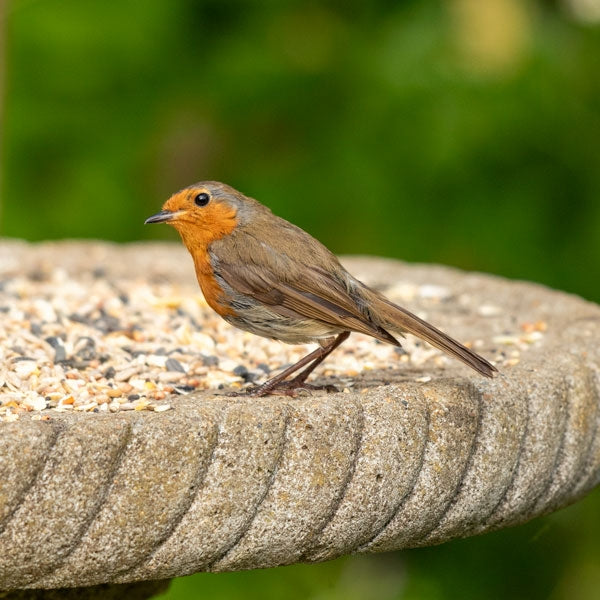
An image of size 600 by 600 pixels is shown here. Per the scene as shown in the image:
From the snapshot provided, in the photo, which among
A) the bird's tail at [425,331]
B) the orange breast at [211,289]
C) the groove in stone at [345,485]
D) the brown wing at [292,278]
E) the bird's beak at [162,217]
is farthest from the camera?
the bird's beak at [162,217]

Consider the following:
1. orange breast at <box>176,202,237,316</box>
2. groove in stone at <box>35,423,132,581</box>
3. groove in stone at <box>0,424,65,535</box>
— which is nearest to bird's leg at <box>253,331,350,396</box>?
orange breast at <box>176,202,237,316</box>

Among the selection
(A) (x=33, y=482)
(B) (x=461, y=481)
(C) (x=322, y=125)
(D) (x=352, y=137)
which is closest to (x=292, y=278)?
(B) (x=461, y=481)

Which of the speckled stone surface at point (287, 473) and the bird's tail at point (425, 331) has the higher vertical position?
the bird's tail at point (425, 331)

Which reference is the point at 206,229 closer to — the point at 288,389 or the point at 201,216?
the point at 201,216

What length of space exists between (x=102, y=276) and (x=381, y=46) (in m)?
2.10

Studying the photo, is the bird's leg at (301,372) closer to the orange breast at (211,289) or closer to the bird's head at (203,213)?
the orange breast at (211,289)

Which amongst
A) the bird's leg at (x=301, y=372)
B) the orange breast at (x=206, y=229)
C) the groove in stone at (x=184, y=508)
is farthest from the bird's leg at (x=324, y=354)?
the groove in stone at (x=184, y=508)

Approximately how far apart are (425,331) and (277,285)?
17.6 inches

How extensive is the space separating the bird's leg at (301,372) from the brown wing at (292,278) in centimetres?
15

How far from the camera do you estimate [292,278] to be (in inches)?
129

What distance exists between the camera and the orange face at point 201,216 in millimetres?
3465

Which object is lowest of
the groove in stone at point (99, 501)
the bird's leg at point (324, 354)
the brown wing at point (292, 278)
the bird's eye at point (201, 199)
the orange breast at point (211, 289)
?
the groove in stone at point (99, 501)

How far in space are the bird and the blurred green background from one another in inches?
90.2

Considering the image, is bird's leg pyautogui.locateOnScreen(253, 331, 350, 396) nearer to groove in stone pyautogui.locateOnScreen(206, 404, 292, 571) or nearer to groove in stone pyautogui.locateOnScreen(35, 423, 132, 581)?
groove in stone pyautogui.locateOnScreen(206, 404, 292, 571)
